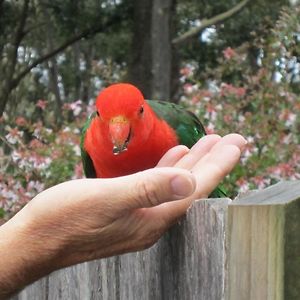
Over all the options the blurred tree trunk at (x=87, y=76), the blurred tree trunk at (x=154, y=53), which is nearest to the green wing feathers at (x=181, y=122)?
the blurred tree trunk at (x=154, y=53)

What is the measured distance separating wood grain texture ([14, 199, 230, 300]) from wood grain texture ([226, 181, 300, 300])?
0.06 metres

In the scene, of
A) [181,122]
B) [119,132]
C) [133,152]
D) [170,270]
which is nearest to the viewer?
[170,270]

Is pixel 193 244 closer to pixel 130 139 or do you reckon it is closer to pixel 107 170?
pixel 130 139

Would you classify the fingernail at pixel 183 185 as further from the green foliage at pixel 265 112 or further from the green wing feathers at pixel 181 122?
the green foliage at pixel 265 112

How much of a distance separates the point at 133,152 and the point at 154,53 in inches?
153

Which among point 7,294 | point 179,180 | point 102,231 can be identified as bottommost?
point 7,294

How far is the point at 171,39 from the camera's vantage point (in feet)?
21.2

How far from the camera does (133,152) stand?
2455 mm

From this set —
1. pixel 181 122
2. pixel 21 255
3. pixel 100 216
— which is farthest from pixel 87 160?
pixel 100 216

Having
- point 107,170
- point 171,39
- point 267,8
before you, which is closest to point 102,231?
point 107,170

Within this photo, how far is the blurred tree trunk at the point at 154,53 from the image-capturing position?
6.16 m

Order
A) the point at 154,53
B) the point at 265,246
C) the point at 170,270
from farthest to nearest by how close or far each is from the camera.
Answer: the point at 154,53 → the point at 170,270 → the point at 265,246

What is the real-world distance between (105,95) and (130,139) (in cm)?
19

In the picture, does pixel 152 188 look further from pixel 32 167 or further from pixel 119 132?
pixel 32 167
